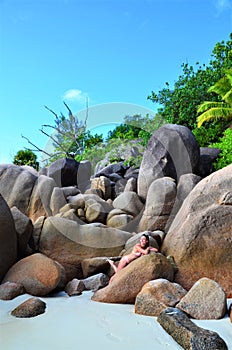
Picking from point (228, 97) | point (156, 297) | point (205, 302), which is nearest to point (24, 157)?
point (228, 97)

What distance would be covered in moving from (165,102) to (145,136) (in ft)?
7.33

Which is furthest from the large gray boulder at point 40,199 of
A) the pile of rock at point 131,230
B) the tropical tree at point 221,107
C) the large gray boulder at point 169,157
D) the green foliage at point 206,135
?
the tropical tree at point 221,107

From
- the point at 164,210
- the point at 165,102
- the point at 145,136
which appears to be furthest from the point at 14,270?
the point at 165,102

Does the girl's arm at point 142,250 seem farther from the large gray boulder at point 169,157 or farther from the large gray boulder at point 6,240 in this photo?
the large gray boulder at point 169,157

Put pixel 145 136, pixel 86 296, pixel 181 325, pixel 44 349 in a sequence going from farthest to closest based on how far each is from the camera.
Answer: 1. pixel 145 136
2. pixel 86 296
3. pixel 181 325
4. pixel 44 349

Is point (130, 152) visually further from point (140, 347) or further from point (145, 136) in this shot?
point (140, 347)

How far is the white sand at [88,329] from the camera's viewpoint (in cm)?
348

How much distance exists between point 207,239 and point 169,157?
4670 mm

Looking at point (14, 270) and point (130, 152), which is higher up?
point (130, 152)

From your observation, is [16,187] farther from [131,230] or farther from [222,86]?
[222,86]

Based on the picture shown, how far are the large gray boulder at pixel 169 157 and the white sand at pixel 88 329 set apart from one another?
18.7 feet

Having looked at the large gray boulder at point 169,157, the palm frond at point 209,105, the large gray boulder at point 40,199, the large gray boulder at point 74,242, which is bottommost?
the large gray boulder at point 74,242

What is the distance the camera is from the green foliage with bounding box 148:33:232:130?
17672 mm

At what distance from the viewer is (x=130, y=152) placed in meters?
18.3
